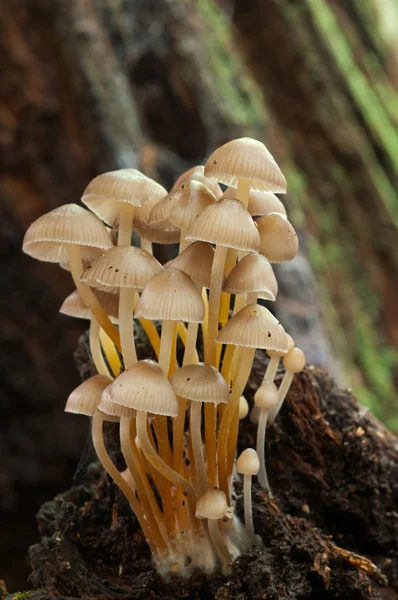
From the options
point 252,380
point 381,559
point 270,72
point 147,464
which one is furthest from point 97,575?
point 270,72

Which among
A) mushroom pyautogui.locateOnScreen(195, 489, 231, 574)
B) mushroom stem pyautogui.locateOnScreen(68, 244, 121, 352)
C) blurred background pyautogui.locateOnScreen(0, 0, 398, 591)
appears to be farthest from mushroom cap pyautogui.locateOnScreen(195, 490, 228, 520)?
blurred background pyautogui.locateOnScreen(0, 0, 398, 591)

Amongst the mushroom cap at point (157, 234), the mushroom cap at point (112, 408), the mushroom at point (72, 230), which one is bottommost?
the mushroom cap at point (112, 408)

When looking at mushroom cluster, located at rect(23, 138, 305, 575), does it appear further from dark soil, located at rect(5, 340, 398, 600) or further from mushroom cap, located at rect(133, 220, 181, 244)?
dark soil, located at rect(5, 340, 398, 600)

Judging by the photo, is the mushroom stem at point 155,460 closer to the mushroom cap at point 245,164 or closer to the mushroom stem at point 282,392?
the mushroom stem at point 282,392

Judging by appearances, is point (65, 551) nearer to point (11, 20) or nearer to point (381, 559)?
point (381, 559)

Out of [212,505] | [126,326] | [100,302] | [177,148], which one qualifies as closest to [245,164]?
[126,326]

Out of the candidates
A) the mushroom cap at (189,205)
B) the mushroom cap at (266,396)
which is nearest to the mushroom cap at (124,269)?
the mushroom cap at (189,205)
